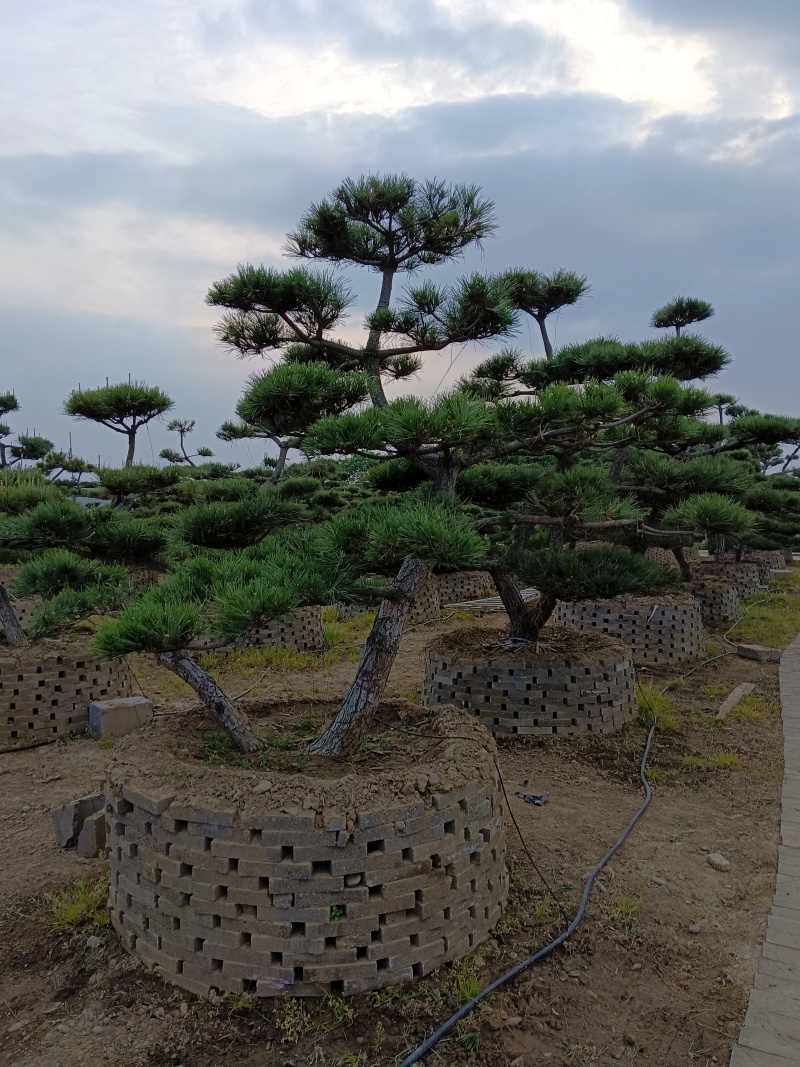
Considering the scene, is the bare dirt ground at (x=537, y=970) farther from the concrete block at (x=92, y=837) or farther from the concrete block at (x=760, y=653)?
the concrete block at (x=760, y=653)

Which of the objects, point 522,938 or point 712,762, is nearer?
point 522,938

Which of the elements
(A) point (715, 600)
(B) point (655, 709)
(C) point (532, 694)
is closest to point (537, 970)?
(C) point (532, 694)

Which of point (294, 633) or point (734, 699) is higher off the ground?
point (294, 633)

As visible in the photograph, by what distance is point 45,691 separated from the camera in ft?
19.4

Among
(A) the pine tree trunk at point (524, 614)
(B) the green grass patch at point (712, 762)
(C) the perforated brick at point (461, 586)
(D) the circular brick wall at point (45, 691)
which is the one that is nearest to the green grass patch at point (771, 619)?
(C) the perforated brick at point (461, 586)

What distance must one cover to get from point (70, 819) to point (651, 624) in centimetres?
611

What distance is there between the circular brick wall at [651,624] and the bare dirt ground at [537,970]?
312 centimetres

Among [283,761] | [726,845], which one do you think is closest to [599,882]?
→ [726,845]

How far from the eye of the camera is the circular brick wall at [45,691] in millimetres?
5812

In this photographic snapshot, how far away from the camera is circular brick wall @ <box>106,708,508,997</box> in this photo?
2709 mm

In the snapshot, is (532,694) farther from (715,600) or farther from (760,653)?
(715,600)

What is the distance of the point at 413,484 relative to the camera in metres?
5.75

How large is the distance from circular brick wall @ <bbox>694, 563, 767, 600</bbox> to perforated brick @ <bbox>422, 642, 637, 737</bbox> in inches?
345

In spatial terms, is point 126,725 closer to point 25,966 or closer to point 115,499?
point 115,499
